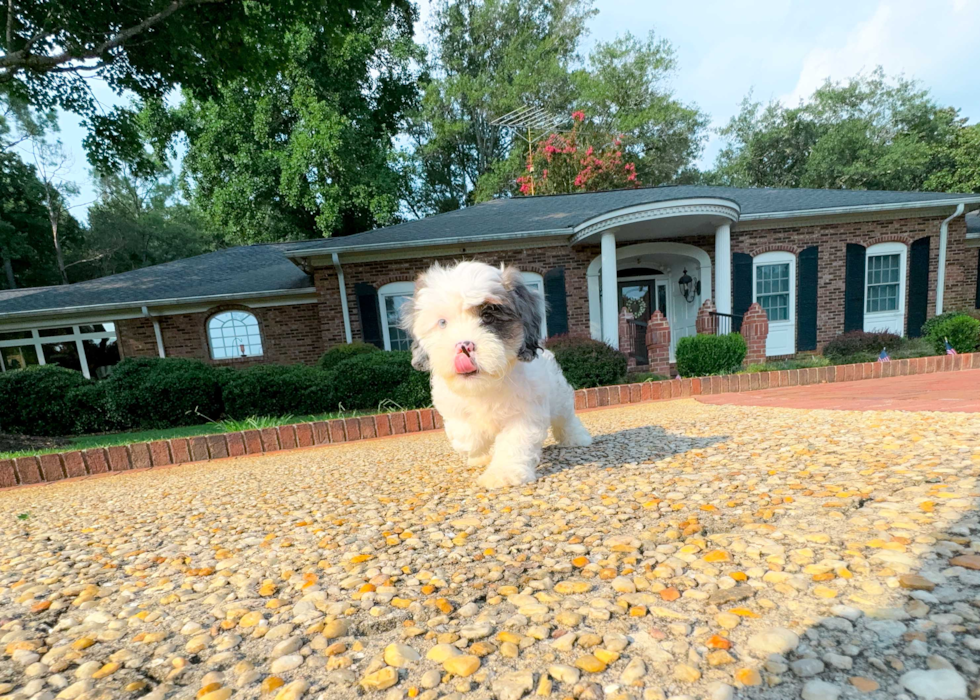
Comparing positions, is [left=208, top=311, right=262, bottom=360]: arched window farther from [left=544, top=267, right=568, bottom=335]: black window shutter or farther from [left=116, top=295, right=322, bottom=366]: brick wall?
[left=544, top=267, right=568, bottom=335]: black window shutter

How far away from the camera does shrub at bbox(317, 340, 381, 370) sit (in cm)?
891

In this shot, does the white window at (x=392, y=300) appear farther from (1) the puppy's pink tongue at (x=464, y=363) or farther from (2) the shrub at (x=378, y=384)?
(1) the puppy's pink tongue at (x=464, y=363)

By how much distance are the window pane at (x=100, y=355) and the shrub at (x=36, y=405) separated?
7301 millimetres

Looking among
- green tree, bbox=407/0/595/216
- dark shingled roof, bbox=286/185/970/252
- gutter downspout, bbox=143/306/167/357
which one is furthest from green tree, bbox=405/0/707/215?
gutter downspout, bbox=143/306/167/357

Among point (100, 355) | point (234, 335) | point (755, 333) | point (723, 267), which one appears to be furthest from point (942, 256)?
point (100, 355)

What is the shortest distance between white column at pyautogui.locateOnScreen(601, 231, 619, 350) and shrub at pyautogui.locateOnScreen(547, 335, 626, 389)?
8.72 feet

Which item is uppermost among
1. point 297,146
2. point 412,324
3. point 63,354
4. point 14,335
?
point 297,146

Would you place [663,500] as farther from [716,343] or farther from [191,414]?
[191,414]

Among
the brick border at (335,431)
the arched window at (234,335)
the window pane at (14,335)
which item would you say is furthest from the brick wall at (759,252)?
the window pane at (14,335)

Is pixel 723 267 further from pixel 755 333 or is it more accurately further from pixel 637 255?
pixel 755 333

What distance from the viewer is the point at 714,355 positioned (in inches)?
294

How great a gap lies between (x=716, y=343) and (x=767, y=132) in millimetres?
27682

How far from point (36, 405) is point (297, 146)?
11608 millimetres

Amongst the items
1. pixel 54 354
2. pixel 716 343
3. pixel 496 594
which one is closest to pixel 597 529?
pixel 496 594
